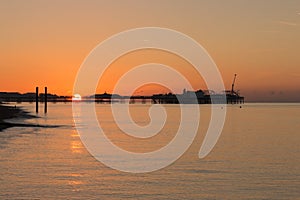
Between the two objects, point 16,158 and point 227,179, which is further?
point 16,158

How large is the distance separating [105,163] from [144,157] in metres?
4.91

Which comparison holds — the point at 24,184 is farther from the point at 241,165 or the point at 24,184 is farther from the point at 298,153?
the point at 298,153

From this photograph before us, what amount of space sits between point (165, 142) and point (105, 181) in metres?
27.1

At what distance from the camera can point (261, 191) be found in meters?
25.9

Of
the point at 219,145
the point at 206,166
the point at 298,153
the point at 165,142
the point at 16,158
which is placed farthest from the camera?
the point at 165,142

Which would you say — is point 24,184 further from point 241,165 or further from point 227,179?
point 241,165

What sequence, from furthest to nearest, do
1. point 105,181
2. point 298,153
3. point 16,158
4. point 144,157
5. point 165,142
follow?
point 165,142 < point 298,153 < point 144,157 < point 16,158 < point 105,181

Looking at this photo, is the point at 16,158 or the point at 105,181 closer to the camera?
the point at 105,181

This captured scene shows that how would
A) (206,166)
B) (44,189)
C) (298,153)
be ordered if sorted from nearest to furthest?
1. (44,189)
2. (206,166)
3. (298,153)

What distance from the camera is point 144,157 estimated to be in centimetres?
4038

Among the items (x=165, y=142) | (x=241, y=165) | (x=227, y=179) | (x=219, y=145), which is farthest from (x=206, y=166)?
(x=165, y=142)

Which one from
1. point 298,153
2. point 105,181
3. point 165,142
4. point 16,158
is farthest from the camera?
point 165,142

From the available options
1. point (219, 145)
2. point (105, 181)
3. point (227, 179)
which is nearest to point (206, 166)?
point (227, 179)

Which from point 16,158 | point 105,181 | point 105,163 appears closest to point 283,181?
point 105,181
